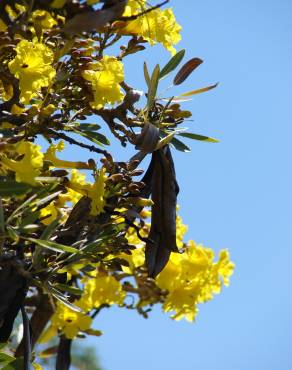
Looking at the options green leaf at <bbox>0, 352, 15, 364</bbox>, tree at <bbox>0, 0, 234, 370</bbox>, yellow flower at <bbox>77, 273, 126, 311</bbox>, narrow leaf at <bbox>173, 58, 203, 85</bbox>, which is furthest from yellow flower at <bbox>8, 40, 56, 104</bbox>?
yellow flower at <bbox>77, 273, 126, 311</bbox>

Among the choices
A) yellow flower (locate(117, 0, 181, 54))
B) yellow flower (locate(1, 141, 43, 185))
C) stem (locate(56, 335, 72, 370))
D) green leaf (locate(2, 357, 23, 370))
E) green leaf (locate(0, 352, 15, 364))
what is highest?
yellow flower (locate(117, 0, 181, 54))

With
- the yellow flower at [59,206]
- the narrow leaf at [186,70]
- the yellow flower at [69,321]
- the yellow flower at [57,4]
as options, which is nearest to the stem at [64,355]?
the yellow flower at [69,321]

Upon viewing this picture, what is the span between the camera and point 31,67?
136 centimetres

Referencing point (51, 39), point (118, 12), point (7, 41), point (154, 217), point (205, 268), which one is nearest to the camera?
point (118, 12)

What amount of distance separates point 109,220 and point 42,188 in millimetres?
237

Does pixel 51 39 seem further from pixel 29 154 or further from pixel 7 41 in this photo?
pixel 29 154

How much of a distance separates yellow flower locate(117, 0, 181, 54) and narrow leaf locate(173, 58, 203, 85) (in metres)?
0.08

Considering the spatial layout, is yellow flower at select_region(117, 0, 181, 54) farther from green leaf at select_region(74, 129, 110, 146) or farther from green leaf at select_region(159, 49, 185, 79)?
green leaf at select_region(74, 129, 110, 146)

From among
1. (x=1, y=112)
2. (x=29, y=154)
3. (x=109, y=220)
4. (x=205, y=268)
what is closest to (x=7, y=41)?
(x=1, y=112)

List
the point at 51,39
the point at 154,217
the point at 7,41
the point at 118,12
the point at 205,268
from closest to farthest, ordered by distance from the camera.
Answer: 1. the point at 118,12
2. the point at 7,41
3. the point at 51,39
4. the point at 154,217
5. the point at 205,268

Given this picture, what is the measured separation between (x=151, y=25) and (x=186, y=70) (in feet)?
0.51

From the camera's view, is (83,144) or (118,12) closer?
(118,12)

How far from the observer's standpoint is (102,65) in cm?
147

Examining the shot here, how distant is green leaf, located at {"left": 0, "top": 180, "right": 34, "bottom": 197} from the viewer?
4.09ft
